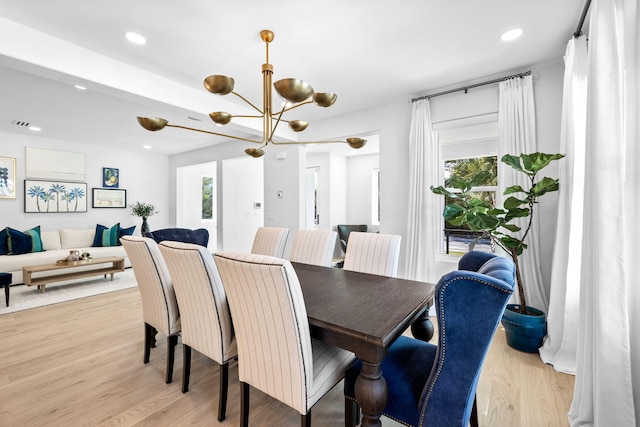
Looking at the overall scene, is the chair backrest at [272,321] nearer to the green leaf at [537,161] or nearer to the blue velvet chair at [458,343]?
the blue velvet chair at [458,343]

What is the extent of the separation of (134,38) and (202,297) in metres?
2.13

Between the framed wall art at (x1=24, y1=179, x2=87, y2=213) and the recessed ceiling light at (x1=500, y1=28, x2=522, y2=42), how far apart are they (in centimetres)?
730

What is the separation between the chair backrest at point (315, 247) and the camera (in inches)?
108

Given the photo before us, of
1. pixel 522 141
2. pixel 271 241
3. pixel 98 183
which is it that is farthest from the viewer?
pixel 98 183

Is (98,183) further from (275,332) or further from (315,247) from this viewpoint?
(275,332)

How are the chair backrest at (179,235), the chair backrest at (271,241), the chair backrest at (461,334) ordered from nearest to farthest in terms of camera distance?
the chair backrest at (461,334) < the chair backrest at (271,241) < the chair backrest at (179,235)

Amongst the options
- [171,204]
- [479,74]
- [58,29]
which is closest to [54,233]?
[171,204]

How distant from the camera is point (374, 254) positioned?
2477 millimetres

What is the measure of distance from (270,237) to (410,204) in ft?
5.52

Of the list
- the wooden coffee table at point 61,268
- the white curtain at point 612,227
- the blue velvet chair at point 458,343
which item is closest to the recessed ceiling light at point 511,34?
the white curtain at point 612,227

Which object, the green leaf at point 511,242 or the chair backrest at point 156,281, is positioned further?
the green leaf at point 511,242

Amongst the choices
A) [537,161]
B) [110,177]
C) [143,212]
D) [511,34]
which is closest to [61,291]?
[143,212]

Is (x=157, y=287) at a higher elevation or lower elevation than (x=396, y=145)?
lower

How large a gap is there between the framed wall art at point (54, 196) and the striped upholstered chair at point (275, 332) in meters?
6.21
